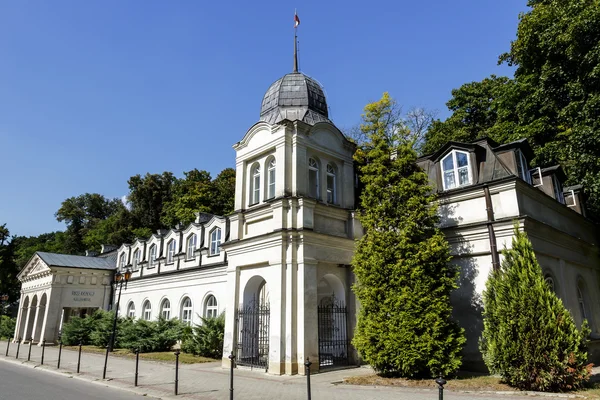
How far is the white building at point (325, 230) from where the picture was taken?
1398 centimetres

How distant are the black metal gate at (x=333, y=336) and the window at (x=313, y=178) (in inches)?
185

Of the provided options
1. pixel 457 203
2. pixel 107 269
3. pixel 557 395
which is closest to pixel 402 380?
pixel 557 395

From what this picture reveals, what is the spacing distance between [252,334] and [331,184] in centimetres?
716

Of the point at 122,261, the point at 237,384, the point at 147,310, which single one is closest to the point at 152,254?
the point at 147,310

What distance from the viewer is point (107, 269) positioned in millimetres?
35531

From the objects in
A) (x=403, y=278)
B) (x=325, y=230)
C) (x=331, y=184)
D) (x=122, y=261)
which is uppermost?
(x=331, y=184)

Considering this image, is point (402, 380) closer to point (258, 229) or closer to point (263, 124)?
point (258, 229)

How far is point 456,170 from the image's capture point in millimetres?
15945

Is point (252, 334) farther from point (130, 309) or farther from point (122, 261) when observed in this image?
point (122, 261)

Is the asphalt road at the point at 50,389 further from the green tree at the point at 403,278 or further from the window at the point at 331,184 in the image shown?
the window at the point at 331,184

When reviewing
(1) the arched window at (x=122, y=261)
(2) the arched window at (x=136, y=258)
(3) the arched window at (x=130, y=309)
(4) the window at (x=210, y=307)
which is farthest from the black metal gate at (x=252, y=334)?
(1) the arched window at (x=122, y=261)

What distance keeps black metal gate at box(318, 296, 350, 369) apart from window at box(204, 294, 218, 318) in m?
10.7

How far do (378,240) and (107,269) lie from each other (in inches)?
1205

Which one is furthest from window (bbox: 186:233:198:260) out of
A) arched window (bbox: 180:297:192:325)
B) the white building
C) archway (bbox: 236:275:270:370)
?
archway (bbox: 236:275:270:370)
